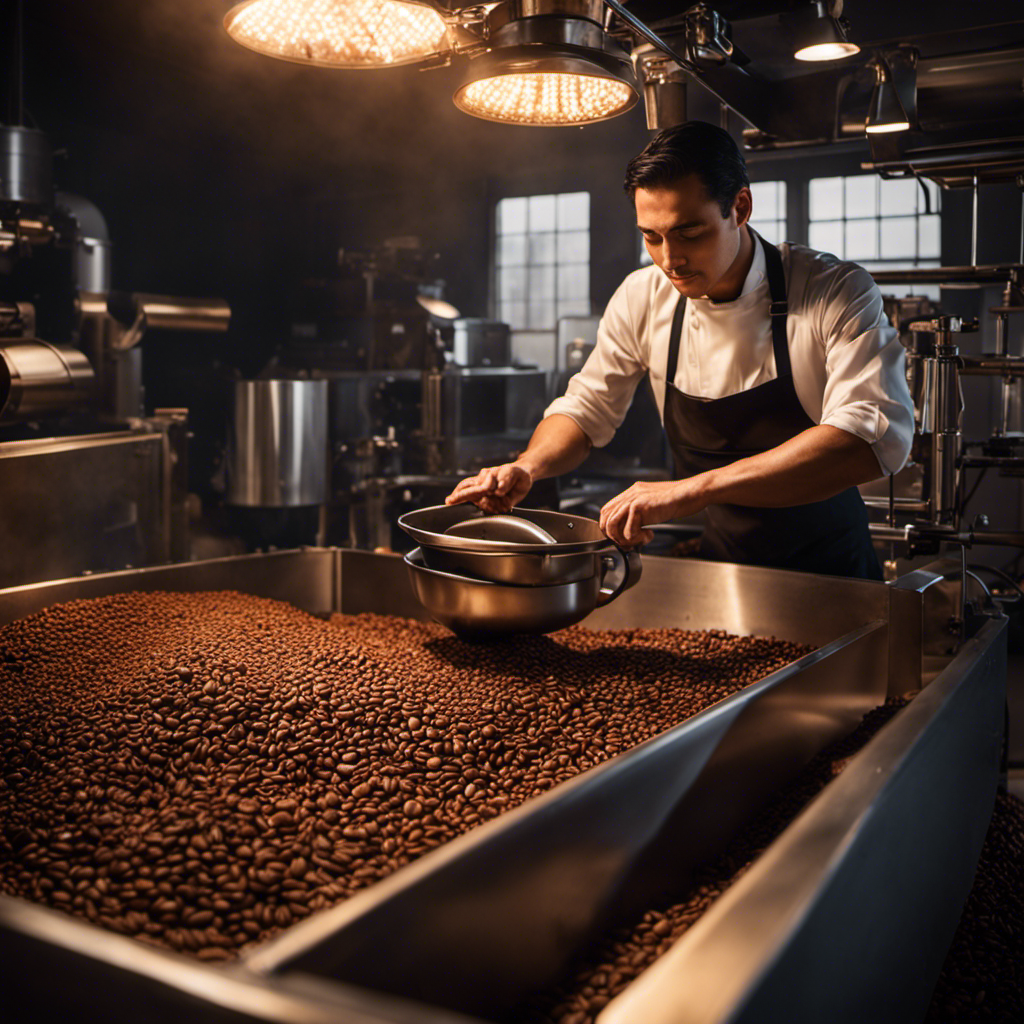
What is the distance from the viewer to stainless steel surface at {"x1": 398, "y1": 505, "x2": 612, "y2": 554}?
1.32 meters

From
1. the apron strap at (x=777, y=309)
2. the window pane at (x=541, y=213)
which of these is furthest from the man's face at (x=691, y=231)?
the window pane at (x=541, y=213)

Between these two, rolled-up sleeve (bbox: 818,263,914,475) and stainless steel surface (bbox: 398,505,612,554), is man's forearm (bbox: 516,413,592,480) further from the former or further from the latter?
rolled-up sleeve (bbox: 818,263,914,475)

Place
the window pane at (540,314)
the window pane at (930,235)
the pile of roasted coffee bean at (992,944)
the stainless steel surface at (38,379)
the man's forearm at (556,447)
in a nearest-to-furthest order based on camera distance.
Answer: the pile of roasted coffee bean at (992,944) < the man's forearm at (556,447) < the stainless steel surface at (38,379) < the window pane at (930,235) < the window pane at (540,314)

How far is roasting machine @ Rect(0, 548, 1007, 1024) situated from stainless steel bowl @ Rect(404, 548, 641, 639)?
1.08 feet

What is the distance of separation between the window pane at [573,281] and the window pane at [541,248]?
17 cm

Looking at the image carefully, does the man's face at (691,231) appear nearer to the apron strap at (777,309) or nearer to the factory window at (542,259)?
the apron strap at (777,309)

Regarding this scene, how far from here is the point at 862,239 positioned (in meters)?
6.93

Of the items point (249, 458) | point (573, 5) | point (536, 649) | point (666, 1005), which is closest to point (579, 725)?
point (536, 649)

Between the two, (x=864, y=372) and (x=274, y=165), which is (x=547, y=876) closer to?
(x=864, y=372)

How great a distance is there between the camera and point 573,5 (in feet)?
4.63

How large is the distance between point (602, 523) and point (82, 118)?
637cm

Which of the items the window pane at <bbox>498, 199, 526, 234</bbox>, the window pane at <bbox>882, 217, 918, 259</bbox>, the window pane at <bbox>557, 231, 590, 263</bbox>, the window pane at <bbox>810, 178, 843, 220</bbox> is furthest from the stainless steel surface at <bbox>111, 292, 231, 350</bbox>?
the window pane at <bbox>882, 217, 918, 259</bbox>

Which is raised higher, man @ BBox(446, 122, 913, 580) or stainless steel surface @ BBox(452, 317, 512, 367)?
stainless steel surface @ BBox(452, 317, 512, 367)

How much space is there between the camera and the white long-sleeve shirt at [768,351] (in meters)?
1.69
